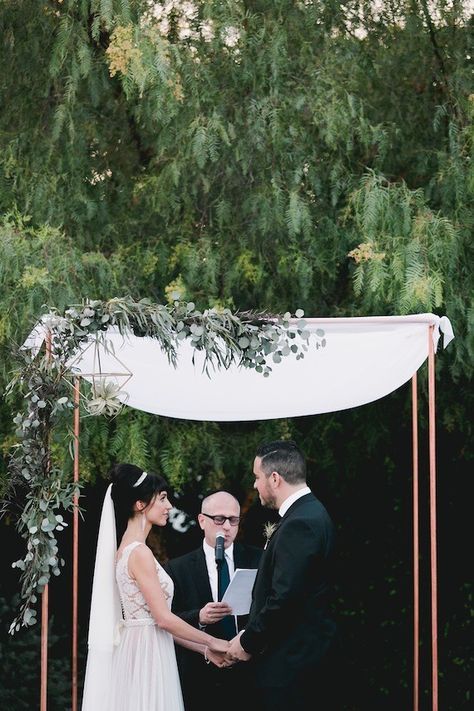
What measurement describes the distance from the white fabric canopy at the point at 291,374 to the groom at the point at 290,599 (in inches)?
27.9

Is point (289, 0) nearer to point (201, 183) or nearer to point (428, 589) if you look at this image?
point (201, 183)

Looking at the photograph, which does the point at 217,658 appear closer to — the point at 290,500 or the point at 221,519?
the point at 221,519

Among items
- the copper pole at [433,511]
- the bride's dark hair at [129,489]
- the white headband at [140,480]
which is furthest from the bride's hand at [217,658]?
the copper pole at [433,511]

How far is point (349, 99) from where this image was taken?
19.4 feet

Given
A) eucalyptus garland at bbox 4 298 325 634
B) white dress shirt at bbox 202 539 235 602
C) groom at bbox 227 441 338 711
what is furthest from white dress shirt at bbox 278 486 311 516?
white dress shirt at bbox 202 539 235 602

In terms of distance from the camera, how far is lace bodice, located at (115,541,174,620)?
4.45 meters

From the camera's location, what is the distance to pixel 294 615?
423 cm

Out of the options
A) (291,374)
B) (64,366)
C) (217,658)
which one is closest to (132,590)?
(217,658)

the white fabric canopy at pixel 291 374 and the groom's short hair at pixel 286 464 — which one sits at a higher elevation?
the white fabric canopy at pixel 291 374

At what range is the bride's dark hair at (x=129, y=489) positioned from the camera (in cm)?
448

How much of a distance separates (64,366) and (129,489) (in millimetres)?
571

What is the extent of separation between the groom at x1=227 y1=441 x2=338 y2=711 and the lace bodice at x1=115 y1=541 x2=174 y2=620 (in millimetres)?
371

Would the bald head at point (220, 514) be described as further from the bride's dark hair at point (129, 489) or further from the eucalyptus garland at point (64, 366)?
the eucalyptus garland at point (64, 366)

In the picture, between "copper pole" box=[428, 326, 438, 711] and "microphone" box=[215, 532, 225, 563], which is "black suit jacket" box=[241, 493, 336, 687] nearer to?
"microphone" box=[215, 532, 225, 563]
